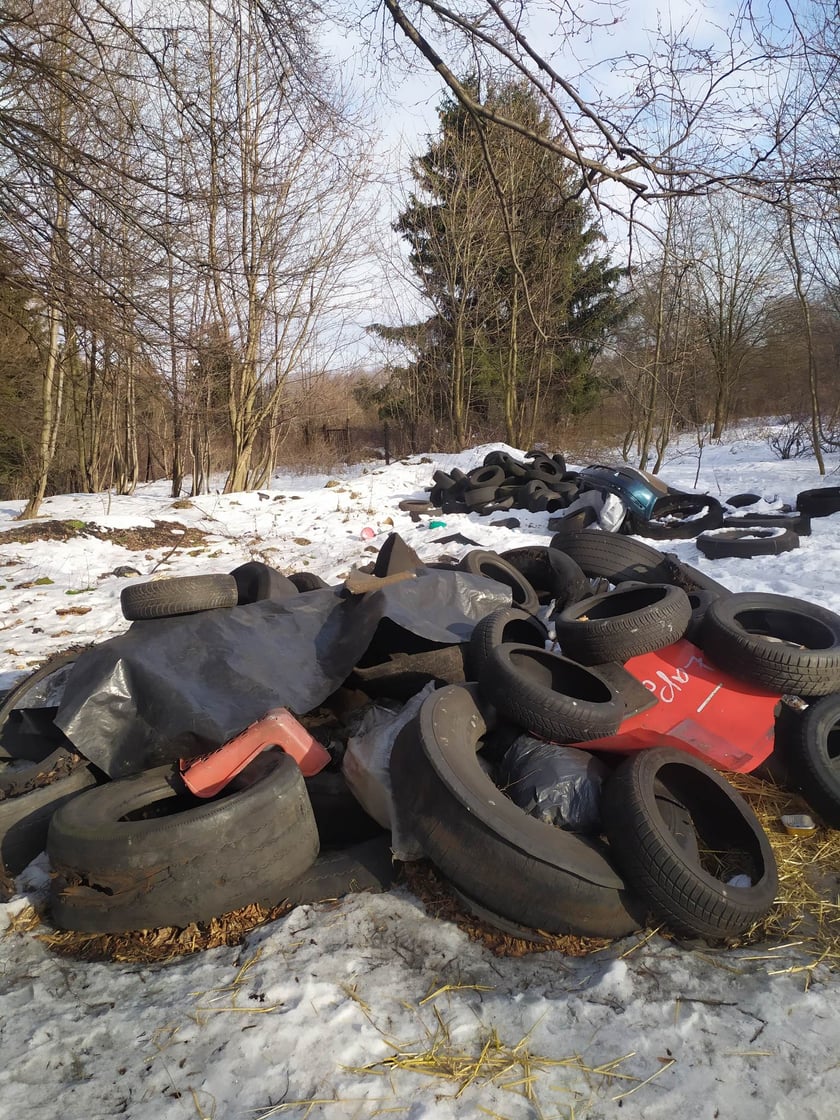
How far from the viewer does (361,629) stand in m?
3.74

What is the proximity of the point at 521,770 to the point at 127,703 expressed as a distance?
6.59 ft

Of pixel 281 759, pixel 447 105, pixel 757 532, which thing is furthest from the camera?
pixel 757 532

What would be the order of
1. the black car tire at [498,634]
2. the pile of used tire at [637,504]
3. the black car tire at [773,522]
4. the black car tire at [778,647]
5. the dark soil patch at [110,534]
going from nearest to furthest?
1. the black car tire at [778,647]
2. the black car tire at [498,634]
3. the pile of used tire at [637,504]
4. the black car tire at [773,522]
5. the dark soil patch at [110,534]

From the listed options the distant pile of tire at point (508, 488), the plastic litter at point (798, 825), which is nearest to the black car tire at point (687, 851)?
the plastic litter at point (798, 825)

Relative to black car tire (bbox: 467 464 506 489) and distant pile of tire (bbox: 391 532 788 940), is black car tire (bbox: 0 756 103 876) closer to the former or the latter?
distant pile of tire (bbox: 391 532 788 940)

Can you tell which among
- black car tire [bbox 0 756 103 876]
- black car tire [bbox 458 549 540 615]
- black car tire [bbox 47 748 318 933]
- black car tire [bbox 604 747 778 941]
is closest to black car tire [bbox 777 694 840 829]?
black car tire [bbox 604 747 778 941]

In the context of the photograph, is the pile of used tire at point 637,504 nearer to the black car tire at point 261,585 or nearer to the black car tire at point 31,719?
the black car tire at point 261,585

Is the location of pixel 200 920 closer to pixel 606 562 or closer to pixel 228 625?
pixel 228 625

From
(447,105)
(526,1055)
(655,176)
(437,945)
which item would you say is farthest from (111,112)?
(526,1055)

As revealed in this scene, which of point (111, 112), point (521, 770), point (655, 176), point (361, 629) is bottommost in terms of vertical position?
point (521, 770)

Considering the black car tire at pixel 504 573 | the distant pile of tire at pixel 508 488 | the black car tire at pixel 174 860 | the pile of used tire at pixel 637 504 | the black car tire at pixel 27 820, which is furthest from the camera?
the distant pile of tire at pixel 508 488

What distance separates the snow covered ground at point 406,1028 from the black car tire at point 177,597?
146 cm

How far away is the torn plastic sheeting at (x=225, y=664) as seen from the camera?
3.15 metres

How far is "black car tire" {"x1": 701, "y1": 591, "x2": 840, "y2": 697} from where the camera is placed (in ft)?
10.8
